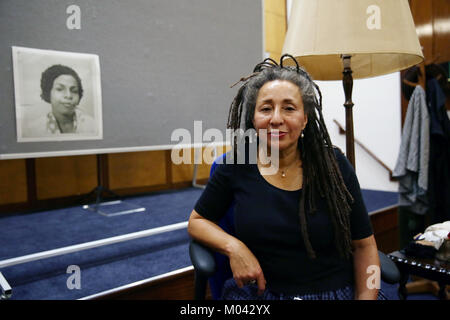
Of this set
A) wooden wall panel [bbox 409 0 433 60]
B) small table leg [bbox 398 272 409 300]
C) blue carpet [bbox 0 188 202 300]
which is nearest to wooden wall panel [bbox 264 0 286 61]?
wooden wall panel [bbox 409 0 433 60]

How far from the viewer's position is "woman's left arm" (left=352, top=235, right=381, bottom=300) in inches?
41.9

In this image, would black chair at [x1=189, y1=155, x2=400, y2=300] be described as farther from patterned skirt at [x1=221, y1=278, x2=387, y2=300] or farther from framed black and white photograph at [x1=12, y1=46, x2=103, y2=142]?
framed black and white photograph at [x1=12, y1=46, x2=103, y2=142]

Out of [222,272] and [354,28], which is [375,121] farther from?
[222,272]

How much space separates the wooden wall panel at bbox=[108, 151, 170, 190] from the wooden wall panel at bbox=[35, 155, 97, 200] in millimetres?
224

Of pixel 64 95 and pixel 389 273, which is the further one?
pixel 64 95

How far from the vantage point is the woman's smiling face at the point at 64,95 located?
73.7 inches

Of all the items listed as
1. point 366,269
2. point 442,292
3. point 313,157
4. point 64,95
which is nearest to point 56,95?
point 64,95

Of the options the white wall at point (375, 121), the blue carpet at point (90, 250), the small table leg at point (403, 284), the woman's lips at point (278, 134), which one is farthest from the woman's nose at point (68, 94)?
the white wall at point (375, 121)

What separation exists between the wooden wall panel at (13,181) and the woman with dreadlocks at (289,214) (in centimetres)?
→ 312

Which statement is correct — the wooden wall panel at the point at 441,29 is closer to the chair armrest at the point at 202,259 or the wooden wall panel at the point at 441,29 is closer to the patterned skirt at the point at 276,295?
the patterned skirt at the point at 276,295

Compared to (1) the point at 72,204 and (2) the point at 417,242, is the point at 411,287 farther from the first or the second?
(1) the point at 72,204

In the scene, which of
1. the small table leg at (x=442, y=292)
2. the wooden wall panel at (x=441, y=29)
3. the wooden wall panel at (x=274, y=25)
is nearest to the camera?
the small table leg at (x=442, y=292)

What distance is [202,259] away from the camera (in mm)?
1056

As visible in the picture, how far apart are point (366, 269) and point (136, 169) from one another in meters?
3.65
